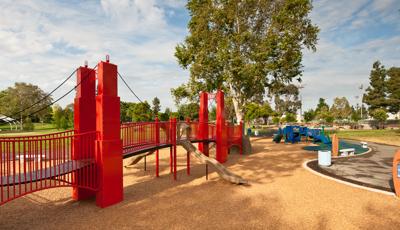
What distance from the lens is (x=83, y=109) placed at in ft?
26.2

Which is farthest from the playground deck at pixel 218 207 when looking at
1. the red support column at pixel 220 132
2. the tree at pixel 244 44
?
the tree at pixel 244 44

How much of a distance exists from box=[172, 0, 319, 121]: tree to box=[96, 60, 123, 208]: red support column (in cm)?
1490

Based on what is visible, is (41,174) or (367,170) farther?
(367,170)

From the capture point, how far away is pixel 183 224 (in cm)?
579

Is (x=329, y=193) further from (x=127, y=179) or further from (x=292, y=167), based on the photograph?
(x=127, y=179)

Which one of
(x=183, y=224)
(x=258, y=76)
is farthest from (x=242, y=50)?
(x=183, y=224)

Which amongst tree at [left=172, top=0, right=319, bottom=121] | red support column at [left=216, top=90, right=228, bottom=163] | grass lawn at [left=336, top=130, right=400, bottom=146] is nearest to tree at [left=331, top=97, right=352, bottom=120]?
grass lawn at [left=336, top=130, right=400, bottom=146]

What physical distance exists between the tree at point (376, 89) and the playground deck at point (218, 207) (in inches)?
Result: 2483

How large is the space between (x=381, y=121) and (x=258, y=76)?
155ft

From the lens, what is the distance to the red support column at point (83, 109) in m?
7.80

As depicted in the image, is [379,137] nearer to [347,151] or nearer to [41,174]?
[347,151]

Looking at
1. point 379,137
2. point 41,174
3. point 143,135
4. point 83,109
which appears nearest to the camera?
point 41,174

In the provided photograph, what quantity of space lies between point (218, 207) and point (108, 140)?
376cm

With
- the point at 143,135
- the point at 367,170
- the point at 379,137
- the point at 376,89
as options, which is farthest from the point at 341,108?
the point at 143,135
